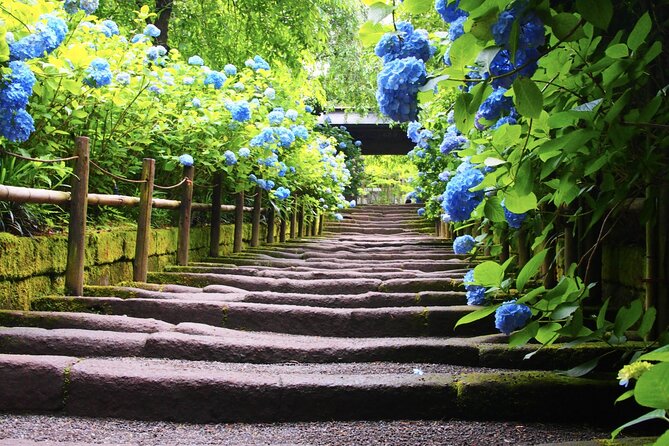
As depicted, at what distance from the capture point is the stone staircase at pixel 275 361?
241 centimetres

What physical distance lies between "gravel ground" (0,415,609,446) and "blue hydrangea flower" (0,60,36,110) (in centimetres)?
111

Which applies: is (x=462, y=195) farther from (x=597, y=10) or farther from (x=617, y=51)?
(x=597, y=10)

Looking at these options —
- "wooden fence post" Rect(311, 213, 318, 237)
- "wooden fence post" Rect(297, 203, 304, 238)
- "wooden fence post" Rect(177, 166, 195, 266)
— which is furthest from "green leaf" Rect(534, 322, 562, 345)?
"wooden fence post" Rect(311, 213, 318, 237)

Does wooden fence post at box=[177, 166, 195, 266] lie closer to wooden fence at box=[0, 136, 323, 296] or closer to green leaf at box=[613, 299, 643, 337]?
wooden fence at box=[0, 136, 323, 296]

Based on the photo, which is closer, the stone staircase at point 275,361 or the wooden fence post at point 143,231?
the stone staircase at point 275,361

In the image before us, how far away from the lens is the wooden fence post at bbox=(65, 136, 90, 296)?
336 centimetres

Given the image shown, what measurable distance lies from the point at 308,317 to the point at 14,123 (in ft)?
5.30

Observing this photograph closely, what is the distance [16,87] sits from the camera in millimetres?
2625

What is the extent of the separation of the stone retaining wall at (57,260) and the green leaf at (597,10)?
2501 millimetres

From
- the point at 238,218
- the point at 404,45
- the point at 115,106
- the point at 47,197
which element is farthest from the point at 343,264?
the point at 404,45

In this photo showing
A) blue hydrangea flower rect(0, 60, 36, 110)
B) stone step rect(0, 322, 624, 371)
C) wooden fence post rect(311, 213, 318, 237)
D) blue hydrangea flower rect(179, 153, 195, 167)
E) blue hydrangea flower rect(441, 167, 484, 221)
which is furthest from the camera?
wooden fence post rect(311, 213, 318, 237)

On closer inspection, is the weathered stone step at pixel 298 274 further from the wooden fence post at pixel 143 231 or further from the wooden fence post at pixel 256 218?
the wooden fence post at pixel 256 218

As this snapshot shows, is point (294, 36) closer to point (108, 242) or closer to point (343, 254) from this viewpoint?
point (343, 254)

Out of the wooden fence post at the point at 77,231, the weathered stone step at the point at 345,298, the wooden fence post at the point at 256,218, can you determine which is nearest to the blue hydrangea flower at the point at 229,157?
the weathered stone step at the point at 345,298
